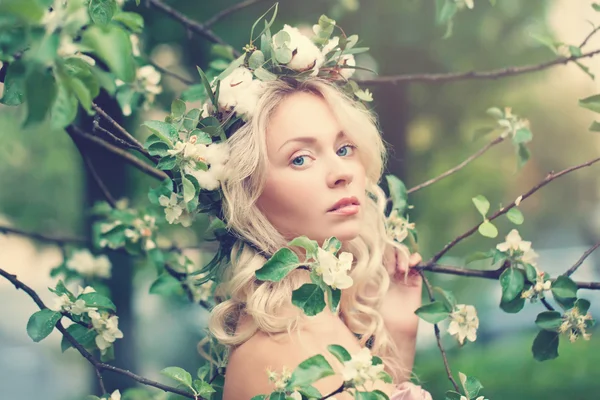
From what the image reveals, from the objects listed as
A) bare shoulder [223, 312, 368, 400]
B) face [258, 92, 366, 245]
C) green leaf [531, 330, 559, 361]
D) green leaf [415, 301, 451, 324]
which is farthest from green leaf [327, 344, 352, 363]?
green leaf [531, 330, 559, 361]

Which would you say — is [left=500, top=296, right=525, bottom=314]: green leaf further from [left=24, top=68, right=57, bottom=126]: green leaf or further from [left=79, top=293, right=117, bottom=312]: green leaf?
[left=24, top=68, right=57, bottom=126]: green leaf

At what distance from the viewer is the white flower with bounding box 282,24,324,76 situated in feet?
5.35

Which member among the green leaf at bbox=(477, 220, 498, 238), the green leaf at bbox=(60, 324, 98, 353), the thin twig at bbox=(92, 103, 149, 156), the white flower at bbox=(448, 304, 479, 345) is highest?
the thin twig at bbox=(92, 103, 149, 156)

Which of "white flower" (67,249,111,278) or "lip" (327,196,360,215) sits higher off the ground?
"lip" (327,196,360,215)

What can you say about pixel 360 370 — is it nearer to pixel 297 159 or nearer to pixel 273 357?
pixel 273 357

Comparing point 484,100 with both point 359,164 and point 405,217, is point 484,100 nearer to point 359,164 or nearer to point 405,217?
point 405,217

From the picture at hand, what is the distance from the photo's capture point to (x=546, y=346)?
1.74 m

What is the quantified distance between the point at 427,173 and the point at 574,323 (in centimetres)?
319

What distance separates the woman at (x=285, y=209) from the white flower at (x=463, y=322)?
19cm

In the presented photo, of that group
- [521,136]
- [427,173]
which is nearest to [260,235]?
[521,136]

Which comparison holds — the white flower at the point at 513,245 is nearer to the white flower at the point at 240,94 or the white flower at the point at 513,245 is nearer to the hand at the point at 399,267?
the hand at the point at 399,267

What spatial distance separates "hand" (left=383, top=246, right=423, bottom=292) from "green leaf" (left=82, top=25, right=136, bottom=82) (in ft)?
3.48

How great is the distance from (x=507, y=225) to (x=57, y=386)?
4.39m

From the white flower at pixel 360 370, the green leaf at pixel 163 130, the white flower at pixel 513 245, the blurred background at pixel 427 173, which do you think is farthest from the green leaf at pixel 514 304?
the blurred background at pixel 427 173
